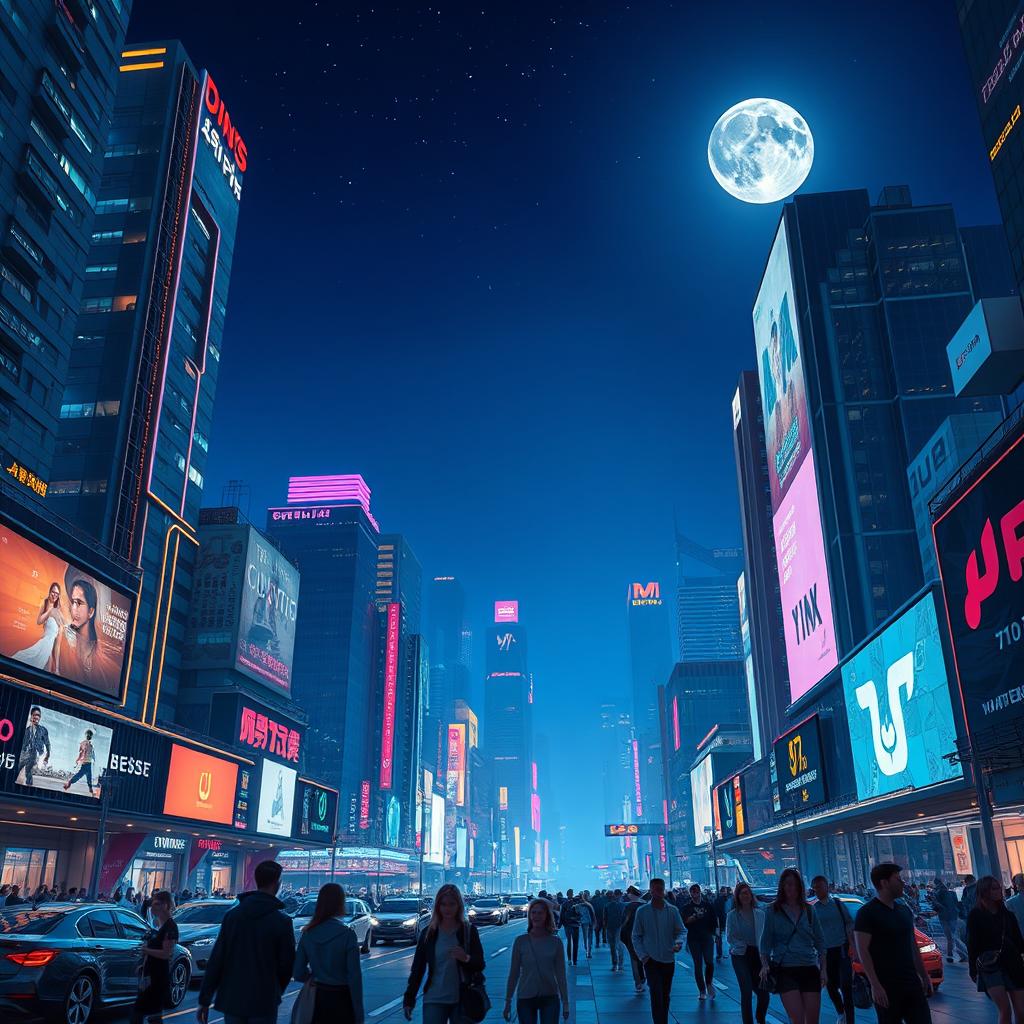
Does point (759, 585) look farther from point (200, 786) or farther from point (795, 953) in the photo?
point (795, 953)

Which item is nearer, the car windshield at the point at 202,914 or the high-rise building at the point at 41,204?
the car windshield at the point at 202,914

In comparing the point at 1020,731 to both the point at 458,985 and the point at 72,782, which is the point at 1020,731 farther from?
the point at 72,782

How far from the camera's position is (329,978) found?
6746 millimetres

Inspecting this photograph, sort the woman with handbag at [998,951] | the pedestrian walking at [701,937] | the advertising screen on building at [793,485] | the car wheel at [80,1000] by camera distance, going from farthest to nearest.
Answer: the advertising screen on building at [793,485]
the pedestrian walking at [701,937]
the car wheel at [80,1000]
the woman with handbag at [998,951]

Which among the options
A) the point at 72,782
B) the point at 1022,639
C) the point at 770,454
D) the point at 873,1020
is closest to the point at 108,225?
the point at 72,782

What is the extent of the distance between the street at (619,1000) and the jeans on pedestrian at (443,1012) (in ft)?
22.0

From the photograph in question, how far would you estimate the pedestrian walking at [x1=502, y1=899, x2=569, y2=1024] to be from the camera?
8648 mm

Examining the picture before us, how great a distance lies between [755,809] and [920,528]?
3209 cm

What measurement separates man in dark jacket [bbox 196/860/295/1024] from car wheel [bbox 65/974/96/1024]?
6904mm

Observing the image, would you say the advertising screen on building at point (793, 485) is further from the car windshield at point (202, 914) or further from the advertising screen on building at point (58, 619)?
the car windshield at point (202, 914)

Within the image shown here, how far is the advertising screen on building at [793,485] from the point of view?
79562 millimetres

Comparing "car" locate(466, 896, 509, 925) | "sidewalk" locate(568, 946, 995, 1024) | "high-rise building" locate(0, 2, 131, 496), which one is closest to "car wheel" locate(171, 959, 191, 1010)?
"sidewalk" locate(568, 946, 995, 1024)

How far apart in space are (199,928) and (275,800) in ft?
203

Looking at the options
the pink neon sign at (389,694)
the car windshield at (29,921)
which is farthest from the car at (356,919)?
the pink neon sign at (389,694)
